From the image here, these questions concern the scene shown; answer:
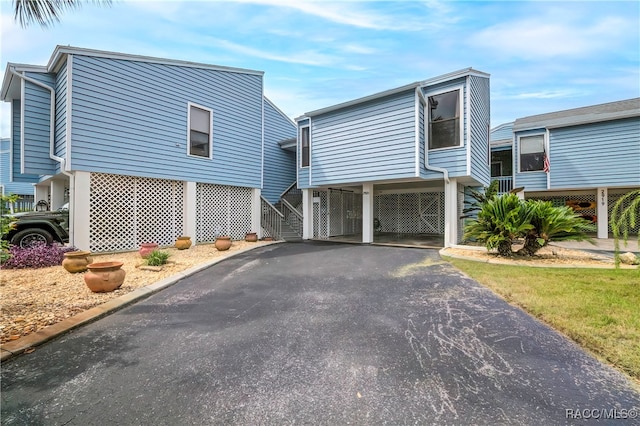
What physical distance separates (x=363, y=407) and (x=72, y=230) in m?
9.32

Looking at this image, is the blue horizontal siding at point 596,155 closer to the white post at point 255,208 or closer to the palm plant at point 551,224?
the palm plant at point 551,224

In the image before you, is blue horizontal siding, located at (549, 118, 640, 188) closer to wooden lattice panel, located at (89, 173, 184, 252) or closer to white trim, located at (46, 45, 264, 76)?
white trim, located at (46, 45, 264, 76)

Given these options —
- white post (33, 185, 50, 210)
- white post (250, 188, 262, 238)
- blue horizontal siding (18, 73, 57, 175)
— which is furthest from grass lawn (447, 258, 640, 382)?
white post (33, 185, 50, 210)

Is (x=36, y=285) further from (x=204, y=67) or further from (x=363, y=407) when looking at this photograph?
(x=204, y=67)

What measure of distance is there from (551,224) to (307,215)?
8592 mm

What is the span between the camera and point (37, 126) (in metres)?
8.80

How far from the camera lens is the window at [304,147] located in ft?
42.1

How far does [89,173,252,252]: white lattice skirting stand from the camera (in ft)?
28.1

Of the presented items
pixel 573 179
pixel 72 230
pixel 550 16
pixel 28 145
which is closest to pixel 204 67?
pixel 28 145

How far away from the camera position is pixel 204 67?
35.2 feet

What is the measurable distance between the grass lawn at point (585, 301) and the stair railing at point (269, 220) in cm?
812

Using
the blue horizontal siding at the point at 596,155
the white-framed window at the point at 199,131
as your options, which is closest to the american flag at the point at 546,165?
the blue horizontal siding at the point at 596,155

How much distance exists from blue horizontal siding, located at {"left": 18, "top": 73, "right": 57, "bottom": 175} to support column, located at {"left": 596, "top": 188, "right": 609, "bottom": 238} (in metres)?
22.0

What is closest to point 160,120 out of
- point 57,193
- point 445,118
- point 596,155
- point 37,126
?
point 37,126
